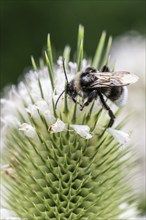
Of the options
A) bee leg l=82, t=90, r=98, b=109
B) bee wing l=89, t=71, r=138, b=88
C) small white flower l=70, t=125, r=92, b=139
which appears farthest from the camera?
bee leg l=82, t=90, r=98, b=109

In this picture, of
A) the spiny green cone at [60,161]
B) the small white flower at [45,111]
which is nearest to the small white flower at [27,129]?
the spiny green cone at [60,161]

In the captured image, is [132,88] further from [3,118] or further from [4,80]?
[3,118]

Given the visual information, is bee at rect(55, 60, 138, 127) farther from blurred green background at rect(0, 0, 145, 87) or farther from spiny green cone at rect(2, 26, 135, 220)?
blurred green background at rect(0, 0, 145, 87)

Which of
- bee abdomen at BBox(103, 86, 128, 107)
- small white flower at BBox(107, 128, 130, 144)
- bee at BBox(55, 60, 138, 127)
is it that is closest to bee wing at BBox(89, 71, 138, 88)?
bee at BBox(55, 60, 138, 127)

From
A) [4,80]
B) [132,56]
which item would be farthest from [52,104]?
[4,80]

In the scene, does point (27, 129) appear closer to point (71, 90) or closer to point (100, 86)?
point (71, 90)

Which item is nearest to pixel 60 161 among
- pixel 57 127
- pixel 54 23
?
pixel 57 127

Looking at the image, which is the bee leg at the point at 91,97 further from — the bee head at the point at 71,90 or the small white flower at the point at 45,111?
the small white flower at the point at 45,111

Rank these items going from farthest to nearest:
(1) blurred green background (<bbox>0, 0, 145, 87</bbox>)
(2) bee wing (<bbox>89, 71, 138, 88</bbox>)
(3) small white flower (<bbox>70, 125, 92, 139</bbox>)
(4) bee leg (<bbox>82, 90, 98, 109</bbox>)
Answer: (1) blurred green background (<bbox>0, 0, 145, 87</bbox>) < (4) bee leg (<bbox>82, 90, 98, 109</bbox>) < (2) bee wing (<bbox>89, 71, 138, 88</bbox>) < (3) small white flower (<bbox>70, 125, 92, 139</bbox>)
